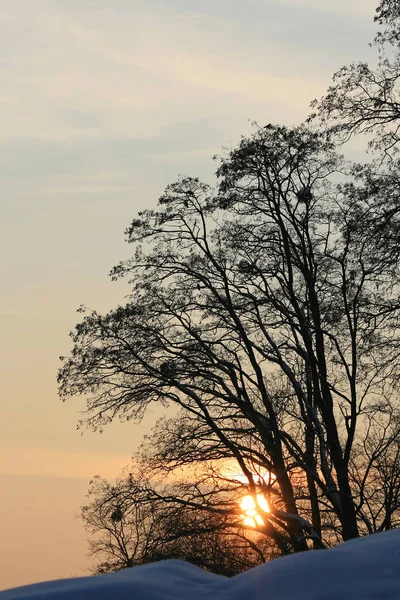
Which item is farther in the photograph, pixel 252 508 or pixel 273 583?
pixel 252 508

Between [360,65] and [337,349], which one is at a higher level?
[360,65]

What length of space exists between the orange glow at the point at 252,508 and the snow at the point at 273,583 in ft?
57.1

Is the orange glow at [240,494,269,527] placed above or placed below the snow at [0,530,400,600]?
above

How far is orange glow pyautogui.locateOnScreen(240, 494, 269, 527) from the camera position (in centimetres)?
2350

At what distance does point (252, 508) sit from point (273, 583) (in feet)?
59.9

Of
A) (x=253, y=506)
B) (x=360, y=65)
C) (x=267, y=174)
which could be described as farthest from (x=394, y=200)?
(x=253, y=506)

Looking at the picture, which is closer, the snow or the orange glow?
the snow

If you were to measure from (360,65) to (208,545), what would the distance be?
496 inches

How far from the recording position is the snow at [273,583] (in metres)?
5.51

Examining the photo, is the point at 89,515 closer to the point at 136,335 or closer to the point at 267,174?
the point at 136,335

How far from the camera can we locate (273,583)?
571cm

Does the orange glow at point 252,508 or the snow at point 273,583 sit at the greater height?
the orange glow at point 252,508

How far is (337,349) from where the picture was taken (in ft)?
76.8

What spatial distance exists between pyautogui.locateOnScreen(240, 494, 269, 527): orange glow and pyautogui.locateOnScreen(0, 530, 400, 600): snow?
1741 centimetres
